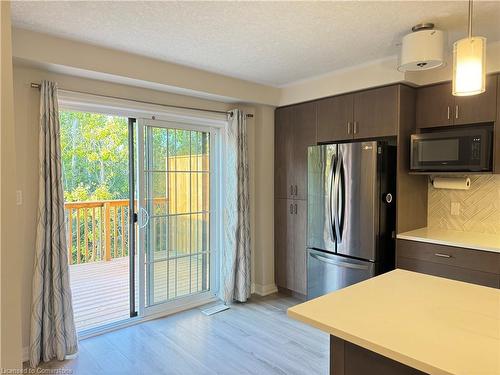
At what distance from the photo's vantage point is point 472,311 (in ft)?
4.26

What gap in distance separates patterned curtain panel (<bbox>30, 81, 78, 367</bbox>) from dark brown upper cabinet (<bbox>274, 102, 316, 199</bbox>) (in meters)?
2.28

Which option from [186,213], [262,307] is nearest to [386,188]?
[262,307]

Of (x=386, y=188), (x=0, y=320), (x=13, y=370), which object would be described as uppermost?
(x=386, y=188)

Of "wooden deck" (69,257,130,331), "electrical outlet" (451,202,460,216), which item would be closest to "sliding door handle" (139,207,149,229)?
"wooden deck" (69,257,130,331)

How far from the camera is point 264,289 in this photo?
13.3 ft

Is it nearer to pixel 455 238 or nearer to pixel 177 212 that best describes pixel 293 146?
pixel 177 212

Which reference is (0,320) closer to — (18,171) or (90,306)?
(18,171)

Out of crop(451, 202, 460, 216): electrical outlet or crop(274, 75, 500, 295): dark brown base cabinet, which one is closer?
crop(274, 75, 500, 295): dark brown base cabinet

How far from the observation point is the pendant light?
1.38 meters

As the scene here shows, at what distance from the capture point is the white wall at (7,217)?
1374mm

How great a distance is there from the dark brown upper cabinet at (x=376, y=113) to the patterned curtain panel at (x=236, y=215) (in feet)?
3.98

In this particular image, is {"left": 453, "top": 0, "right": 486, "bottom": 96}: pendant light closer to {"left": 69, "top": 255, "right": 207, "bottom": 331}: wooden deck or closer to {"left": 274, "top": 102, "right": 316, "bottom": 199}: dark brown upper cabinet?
{"left": 274, "top": 102, "right": 316, "bottom": 199}: dark brown upper cabinet

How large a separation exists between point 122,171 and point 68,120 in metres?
1.13

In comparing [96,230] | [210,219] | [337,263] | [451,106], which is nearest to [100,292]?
[96,230]
